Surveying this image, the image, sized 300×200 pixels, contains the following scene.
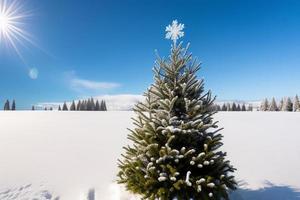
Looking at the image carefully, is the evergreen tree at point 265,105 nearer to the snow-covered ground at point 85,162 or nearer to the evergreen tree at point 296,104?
the evergreen tree at point 296,104

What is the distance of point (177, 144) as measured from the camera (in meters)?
6.00

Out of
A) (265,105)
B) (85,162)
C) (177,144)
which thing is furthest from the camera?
(265,105)

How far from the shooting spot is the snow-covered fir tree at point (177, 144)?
573 cm

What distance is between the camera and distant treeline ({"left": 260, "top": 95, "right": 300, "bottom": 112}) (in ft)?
217

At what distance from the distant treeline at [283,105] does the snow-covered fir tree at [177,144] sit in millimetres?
66936

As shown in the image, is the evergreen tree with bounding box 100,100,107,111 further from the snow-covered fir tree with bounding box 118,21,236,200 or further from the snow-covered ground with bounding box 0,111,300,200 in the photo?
the snow-covered fir tree with bounding box 118,21,236,200

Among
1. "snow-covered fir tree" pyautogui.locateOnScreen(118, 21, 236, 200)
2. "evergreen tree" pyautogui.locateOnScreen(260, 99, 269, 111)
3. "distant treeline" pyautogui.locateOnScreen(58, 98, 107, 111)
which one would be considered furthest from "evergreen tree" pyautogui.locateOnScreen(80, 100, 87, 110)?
"snow-covered fir tree" pyautogui.locateOnScreen(118, 21, 236, 200)

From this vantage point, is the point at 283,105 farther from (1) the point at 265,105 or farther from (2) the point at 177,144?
(2) the point at 177,144

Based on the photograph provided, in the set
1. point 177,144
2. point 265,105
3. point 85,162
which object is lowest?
point 85,162

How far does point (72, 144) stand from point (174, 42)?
417 inches

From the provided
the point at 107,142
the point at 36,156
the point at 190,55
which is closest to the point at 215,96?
the point at 190,55

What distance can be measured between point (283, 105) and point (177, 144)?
2884 inches

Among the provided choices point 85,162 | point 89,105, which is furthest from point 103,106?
point 85,162

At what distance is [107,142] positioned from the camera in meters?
15.9
